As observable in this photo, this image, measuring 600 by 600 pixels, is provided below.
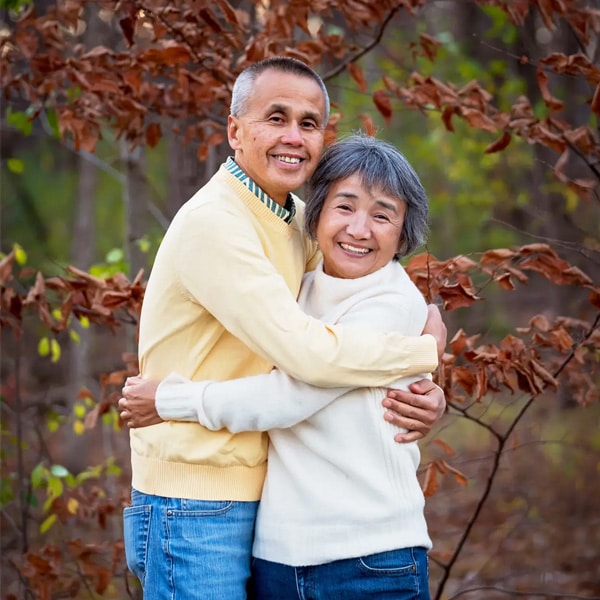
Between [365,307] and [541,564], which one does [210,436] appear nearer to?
[365,307]

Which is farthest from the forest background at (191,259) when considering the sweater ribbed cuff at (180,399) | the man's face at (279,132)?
the sweater ribbed cuff at (180,399)

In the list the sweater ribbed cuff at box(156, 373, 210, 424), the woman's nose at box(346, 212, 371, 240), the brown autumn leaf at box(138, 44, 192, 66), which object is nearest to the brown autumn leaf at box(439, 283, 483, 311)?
the woman's nose at box(346, 212, 371, 240)

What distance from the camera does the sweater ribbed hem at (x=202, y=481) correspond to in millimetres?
2605

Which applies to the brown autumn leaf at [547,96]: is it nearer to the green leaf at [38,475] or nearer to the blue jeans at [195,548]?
the blue jeans at [195,548]

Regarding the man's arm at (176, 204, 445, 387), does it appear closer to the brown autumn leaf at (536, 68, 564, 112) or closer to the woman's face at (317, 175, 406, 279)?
the woman's face at (317, 175, 406, 279)

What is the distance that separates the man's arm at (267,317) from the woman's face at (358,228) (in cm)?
25

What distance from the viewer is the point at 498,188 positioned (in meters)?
10.3

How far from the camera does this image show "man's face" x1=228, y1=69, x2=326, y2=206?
9.02 ft

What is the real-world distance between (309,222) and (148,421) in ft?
2.47

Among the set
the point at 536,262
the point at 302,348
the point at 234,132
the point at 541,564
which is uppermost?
the point at 234,132

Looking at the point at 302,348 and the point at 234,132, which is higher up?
the point at 234,132

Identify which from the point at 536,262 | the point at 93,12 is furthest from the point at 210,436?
the point at 93,12

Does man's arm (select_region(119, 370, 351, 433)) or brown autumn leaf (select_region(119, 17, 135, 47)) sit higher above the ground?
brown autumn leaf (select_region(119, 17, 135, 47))

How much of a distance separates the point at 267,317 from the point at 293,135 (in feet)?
1.96
